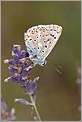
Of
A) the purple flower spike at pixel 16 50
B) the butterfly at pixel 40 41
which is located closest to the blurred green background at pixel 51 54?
the butterfly at pixel 40 41

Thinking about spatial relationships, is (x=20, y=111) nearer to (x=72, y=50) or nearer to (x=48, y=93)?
(x=48, y=93)

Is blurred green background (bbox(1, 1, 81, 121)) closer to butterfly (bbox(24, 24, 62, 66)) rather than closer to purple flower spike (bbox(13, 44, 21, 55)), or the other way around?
butterfly (bbox(24, 24, 62, 66))

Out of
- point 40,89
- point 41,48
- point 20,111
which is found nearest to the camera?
point 41,48

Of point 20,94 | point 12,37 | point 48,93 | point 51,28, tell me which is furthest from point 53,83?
point 51,28

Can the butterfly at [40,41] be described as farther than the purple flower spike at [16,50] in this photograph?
Yes

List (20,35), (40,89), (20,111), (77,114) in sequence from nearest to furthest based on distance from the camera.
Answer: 1. (77,114)
2. (20,111)
3. (40,89)
4. (20,35)

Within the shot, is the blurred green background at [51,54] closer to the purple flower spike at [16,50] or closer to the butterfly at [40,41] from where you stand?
the butterfly at [40,41]
